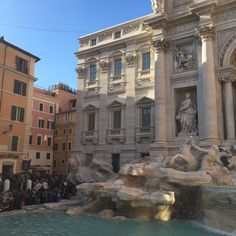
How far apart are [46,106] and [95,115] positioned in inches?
787

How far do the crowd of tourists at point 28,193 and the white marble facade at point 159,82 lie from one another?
550cm

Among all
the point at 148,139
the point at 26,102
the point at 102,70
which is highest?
the point at 102,70

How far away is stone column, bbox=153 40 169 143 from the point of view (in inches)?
845

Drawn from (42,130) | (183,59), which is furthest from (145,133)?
(42,130)

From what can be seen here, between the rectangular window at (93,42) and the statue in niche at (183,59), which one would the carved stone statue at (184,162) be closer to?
the statue in niche at (183,59)

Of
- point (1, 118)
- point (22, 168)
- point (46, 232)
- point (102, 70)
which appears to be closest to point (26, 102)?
point (1, 118)

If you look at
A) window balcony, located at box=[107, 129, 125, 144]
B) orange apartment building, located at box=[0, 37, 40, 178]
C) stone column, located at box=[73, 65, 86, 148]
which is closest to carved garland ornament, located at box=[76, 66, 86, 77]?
stone column, located at box=[73, 65, 86, 148]

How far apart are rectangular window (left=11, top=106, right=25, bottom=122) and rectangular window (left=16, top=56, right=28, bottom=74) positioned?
371 cm

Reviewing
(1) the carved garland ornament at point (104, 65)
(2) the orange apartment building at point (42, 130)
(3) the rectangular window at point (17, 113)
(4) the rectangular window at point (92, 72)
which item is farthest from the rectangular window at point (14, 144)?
(2) the orange apartment building at point (42, 130)

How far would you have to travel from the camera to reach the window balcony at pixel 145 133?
899 inches

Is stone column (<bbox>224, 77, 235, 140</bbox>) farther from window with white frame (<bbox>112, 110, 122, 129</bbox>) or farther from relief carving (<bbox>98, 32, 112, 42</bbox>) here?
relief carving (<bbox>98, 32, 112, 42</bbox>)

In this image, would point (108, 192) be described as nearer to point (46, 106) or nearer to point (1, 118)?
point (1, 118)

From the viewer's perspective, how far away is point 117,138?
2456 centimetres

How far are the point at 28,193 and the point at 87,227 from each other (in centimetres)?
639
